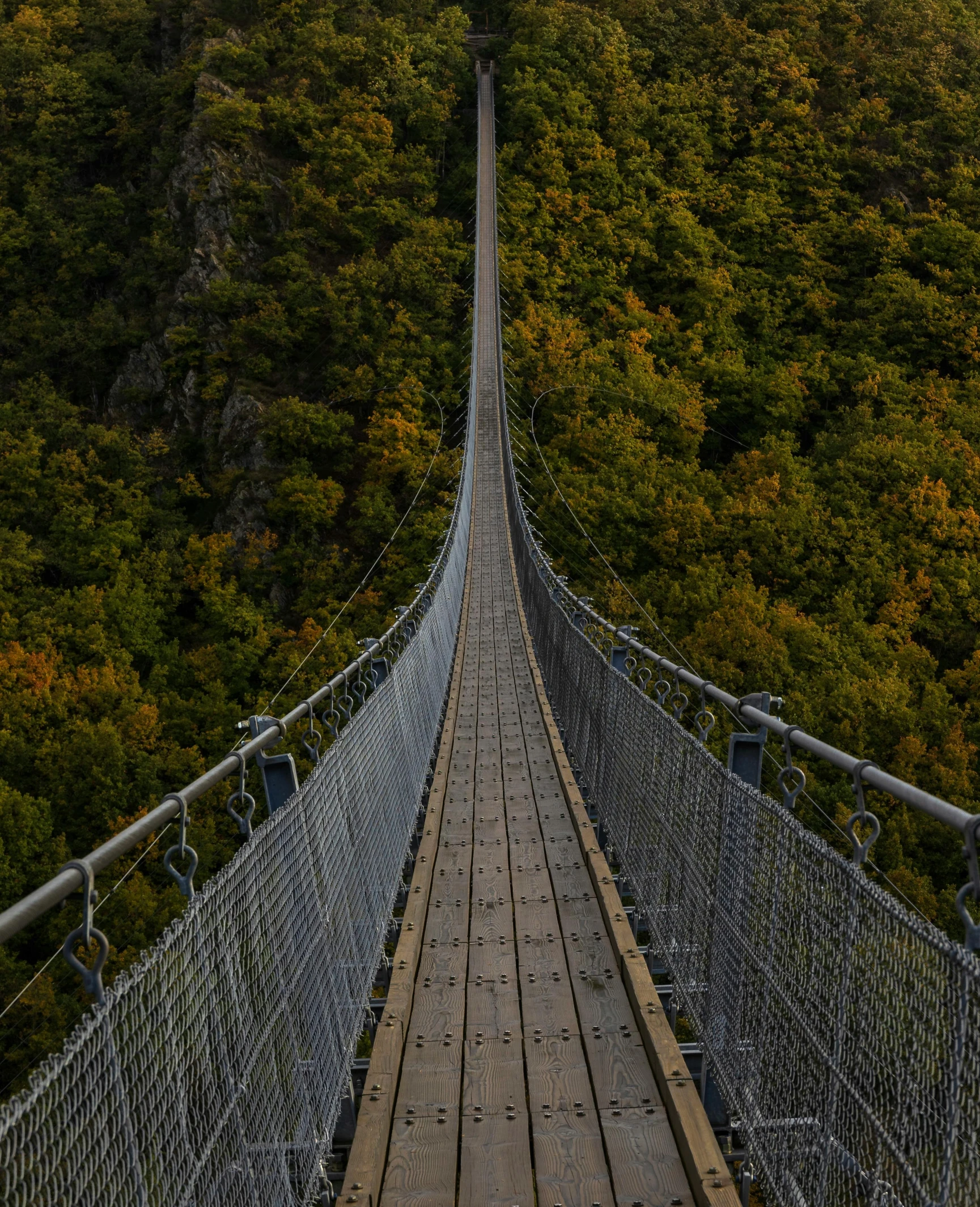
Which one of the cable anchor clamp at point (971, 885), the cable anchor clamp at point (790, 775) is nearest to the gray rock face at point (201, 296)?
the cable anchor clamp at point (790, 775)

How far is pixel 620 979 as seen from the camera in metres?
3.55

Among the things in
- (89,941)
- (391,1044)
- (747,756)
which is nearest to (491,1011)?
(391,1044)

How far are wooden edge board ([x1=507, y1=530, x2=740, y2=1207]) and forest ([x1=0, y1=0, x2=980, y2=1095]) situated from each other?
473 inches

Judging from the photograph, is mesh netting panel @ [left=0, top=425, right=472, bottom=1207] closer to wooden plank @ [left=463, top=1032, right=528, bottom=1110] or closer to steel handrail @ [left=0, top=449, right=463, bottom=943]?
steel handrail @ [left=0, top=449, right=463, bottom=943]

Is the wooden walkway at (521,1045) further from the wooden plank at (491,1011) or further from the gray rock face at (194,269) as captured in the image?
the gray rock face at (194,269)

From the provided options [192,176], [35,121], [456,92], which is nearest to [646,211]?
[456,92]

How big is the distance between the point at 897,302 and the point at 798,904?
3210 centimetres

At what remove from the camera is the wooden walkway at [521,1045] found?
251 cm

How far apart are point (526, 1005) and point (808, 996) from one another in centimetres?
151

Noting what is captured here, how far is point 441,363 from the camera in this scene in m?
27.9

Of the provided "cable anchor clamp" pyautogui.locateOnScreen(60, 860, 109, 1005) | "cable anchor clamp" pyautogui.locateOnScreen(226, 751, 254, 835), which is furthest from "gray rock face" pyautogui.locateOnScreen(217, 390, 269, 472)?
"cable anchor clamp" pyautogui.locateOnScreen(60, 860, 109, 1005)

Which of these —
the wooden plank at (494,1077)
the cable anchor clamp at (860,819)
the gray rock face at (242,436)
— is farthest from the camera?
the gray rock face at (242,436)

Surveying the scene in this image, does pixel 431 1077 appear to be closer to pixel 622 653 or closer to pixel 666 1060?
pixel 666 1060

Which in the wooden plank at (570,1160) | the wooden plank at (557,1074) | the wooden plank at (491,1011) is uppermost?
the wooden plank at (570,1160)
